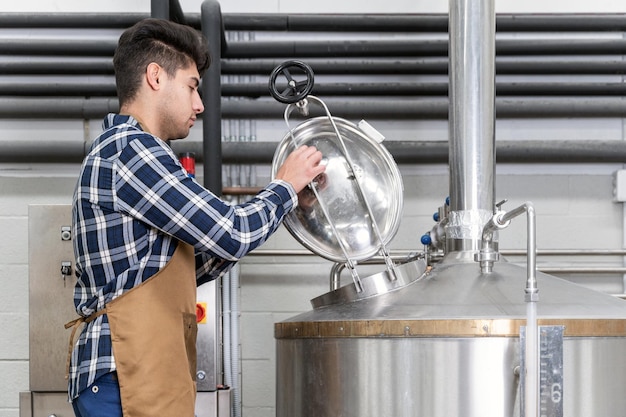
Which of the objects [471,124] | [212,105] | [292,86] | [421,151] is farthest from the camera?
[421,151]

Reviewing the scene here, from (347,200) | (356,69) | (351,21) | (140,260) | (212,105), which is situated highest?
(351,21)

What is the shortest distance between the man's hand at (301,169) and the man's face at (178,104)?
0.19 metres

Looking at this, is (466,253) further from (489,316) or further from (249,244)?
(249,244)

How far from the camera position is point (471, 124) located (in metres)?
1.94

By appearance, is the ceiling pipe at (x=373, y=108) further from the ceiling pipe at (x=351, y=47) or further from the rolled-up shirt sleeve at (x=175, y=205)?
the rolled-up shirt sleeve at (x=175, y=205)

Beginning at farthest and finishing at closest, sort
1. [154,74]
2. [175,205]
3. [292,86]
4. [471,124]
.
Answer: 1. [471,124]
2. [292,86]
3. [154,74]
4. [175,205]

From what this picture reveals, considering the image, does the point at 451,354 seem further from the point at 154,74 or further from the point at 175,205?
the point at 154,74

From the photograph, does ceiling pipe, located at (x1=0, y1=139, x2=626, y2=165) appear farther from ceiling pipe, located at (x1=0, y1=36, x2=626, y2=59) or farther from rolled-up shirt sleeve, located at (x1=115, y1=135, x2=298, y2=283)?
rolled-up shirt sleeve, located at (x1=115, y1=135, x2=298, y2=283)

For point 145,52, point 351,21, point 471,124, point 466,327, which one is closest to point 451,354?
point 466,327

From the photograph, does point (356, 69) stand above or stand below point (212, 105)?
above

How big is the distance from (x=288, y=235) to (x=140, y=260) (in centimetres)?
151

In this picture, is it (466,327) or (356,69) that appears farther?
(356,69)

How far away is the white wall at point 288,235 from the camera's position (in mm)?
2799

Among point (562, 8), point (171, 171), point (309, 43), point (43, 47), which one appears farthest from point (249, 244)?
point (562, 8)
